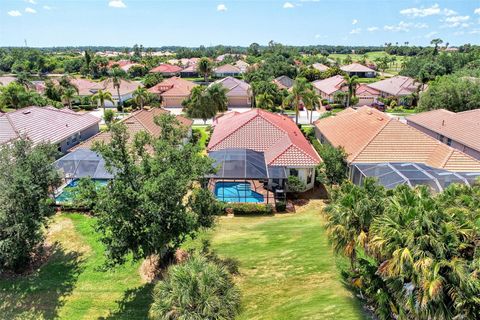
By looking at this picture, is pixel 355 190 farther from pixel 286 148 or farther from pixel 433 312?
pixel 286 148

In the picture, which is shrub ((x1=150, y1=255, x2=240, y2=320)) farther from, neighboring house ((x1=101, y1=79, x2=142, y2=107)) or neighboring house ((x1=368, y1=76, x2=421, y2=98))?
neighboring house ((x1=368, y1=76, x2=421, y2=98))

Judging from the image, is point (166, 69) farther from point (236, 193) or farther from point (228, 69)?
point (236, 193)

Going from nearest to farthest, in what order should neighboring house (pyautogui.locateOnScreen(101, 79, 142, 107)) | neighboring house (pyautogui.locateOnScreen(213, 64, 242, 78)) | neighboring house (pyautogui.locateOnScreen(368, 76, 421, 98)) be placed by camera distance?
1. neighboring house (pyautogui.locateOnScreen(368, 76, 421, 98))
2. neighboring house (pyautogui.locateOnScreen(101, 79, 142, 107))
3. neighboring house (pyautogui.locateOnScreen(213, 64, 242, 78))

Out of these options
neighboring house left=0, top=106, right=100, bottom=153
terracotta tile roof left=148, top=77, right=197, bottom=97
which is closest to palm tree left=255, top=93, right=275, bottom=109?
terracotta tile roof left=148, top=77, right=197, bottom=97

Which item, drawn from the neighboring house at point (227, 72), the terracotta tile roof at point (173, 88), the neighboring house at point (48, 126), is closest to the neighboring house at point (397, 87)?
the terracotta tile roof at point (173, 88)

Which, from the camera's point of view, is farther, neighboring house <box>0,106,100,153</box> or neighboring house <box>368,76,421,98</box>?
neighboring house <box>368,76,421,98</box>

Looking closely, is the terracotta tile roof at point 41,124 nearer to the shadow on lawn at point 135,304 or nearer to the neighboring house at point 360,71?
the shadow on lawn at point 135,304
